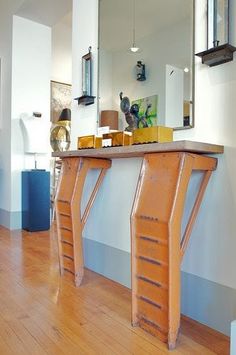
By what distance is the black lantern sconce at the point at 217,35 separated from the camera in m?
1.35

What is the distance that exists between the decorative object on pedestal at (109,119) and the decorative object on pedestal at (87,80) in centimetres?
16

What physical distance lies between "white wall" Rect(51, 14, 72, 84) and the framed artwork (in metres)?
0.12

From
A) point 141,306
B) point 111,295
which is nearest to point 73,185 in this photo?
point 111,295

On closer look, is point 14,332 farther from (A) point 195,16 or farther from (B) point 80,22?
(B) point 80,22

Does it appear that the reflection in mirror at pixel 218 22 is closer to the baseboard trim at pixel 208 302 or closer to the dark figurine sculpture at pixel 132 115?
the dark figurine sculpture at pixel 132 115

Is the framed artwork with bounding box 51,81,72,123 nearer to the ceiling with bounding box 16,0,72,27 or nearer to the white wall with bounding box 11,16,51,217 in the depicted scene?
the white wall with bounding box 11,16,51,217

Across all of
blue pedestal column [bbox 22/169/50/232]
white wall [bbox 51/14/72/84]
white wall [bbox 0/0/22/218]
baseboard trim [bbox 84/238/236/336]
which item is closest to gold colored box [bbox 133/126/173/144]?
baseboard trim [bbox 84/238/236/336]

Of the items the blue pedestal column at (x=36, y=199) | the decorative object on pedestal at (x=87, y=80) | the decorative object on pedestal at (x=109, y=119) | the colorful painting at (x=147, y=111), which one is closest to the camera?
the colorful painting at (x=147, y=111)

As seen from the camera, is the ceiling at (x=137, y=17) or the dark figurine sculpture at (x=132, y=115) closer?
the ceiling at (x=137, y=17)

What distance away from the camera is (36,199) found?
370 centimetres

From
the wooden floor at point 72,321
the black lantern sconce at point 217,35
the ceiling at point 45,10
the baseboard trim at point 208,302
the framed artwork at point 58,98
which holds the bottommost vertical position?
the wooden floor at point 72,321

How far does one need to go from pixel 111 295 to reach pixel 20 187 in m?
2.44

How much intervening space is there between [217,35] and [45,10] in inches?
115

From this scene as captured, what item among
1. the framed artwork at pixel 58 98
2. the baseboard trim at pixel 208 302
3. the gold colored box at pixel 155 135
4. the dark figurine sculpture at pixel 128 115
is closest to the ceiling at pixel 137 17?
the dark figurine sculpture at pixel 128 115
